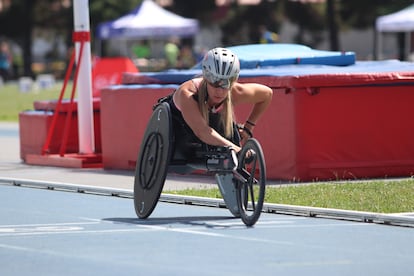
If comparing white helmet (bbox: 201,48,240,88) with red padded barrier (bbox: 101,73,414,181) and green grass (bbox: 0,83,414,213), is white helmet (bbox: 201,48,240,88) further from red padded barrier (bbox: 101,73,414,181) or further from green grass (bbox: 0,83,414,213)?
red padded barrier (bbox: 101,73,414,181)

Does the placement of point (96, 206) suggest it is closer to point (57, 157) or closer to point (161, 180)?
point (161, 180)

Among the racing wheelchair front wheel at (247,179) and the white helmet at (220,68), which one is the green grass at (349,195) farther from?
the white helmet at (220,68)

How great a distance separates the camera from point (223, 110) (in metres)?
9.90

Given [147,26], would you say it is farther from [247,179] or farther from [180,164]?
[247,179]

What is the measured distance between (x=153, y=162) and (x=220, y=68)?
1087 millimetres

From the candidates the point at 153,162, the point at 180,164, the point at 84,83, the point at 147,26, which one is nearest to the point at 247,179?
the point at 180,164

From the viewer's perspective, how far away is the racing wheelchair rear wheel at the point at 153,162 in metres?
9.94

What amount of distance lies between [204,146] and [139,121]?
4921 millimetres

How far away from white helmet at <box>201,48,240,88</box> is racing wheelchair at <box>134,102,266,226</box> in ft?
1.71

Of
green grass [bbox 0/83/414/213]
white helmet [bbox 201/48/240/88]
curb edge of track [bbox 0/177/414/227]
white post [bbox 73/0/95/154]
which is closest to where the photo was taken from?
white helmet [bbox 201/48/240/88]

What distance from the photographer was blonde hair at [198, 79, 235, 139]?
9.78 meters

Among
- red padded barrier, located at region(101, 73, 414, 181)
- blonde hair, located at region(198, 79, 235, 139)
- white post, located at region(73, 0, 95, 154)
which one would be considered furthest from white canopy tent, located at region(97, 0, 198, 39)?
blonde hair, located at region(198, 79, 235, 139)

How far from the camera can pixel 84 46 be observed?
1591 centimetres

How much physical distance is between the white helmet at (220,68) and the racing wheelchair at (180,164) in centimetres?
52
